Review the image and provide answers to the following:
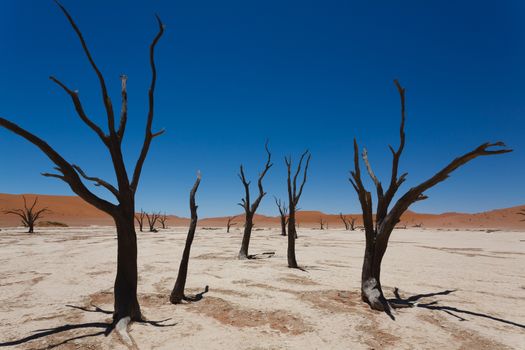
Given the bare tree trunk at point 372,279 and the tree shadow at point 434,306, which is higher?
the bare tree trunk at point 372,279

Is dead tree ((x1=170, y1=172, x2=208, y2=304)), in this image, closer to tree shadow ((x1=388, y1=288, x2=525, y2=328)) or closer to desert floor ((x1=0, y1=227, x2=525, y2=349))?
desert floor ((x1=0, y1=227, x2=525, y2=349))

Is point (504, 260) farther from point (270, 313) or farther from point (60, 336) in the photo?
point (60, 336)

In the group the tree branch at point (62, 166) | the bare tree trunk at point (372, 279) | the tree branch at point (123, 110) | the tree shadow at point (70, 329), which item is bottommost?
the tree shadow at point (70, 329)

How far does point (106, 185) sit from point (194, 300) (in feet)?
10.5

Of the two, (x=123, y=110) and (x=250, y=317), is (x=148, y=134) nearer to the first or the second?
(x=123, y=110)

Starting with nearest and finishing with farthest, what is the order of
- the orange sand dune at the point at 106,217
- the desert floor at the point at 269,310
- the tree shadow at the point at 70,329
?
the tree shadow at the point at 70,329 → the desert floor at the point at 269,310 → the orange sand dune at the point at 106,217

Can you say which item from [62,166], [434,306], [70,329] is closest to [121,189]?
[62,166]

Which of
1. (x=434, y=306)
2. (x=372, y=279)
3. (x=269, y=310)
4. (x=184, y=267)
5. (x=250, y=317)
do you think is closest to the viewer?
(x=250, y=317)

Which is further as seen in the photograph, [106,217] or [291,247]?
[106,217]

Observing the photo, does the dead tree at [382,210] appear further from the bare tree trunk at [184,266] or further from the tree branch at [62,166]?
the tree branch at [62,166]

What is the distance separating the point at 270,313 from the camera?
19.1 feet

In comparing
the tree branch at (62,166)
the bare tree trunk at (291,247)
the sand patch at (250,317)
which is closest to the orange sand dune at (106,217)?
the bare tree trunk at (291,247)

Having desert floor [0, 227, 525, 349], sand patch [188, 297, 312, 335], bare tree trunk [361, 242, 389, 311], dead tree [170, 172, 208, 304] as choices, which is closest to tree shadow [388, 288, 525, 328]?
desert floor [0, 227, 525, 349]

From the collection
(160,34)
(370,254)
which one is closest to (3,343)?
(160,34)
